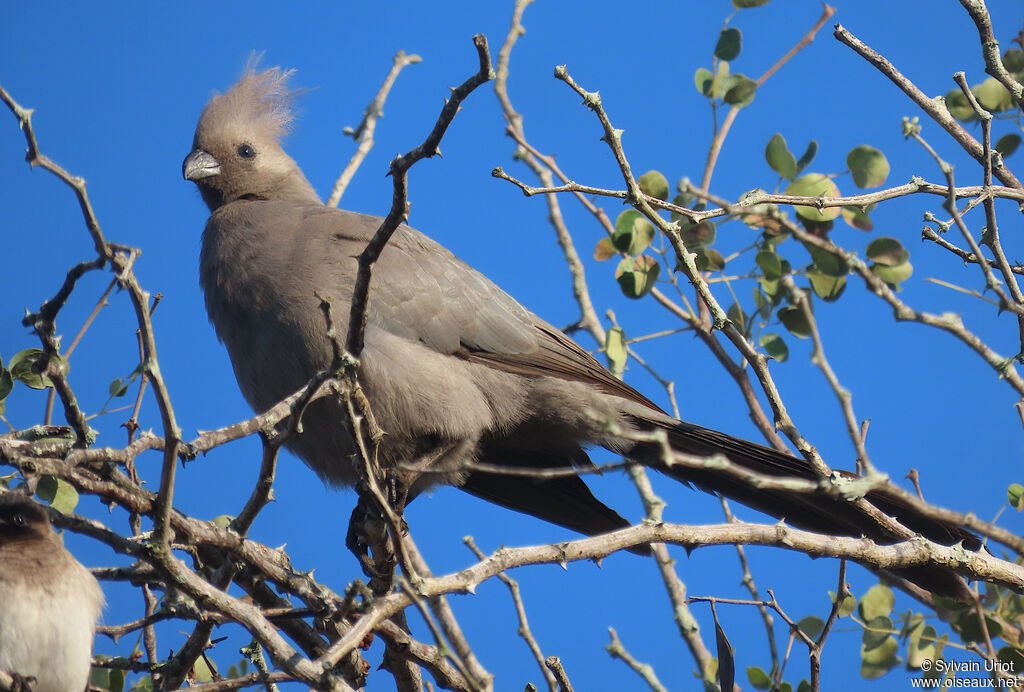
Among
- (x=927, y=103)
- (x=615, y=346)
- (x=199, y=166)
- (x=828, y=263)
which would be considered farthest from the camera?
(x=199, y=166)

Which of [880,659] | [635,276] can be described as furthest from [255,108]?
[880,659]

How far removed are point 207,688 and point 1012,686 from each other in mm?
2753

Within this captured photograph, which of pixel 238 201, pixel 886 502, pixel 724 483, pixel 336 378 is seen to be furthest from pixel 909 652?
pixel 238 201

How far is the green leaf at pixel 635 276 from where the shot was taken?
15.6 ft

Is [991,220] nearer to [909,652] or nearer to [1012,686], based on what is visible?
[1012,686]

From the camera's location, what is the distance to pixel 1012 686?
3389 millimetres

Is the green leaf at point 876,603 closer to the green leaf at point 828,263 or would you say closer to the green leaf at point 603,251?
the green leaf at point 828,263

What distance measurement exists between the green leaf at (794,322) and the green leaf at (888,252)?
1.53 ft

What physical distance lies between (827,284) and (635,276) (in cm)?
90

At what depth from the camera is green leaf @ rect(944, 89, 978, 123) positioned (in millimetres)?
4184

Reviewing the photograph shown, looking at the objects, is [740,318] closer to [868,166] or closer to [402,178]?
[868,166]

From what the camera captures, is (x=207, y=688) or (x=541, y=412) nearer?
(x=207, y=688)

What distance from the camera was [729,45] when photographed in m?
4.76

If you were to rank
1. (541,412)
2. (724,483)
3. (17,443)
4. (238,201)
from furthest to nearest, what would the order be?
1. (238,201)
2. (541,412)
3. (724,483)
4. (17,443)
